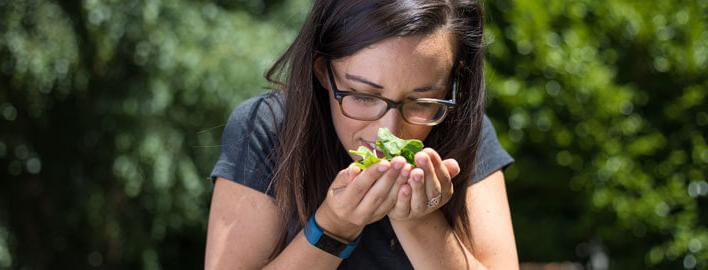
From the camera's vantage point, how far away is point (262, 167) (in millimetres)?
2254

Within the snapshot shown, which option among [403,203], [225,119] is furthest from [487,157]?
[225,119]

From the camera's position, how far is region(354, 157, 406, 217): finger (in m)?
1.91

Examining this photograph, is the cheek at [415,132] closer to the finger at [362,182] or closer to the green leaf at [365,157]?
the green leaf at [365,157]

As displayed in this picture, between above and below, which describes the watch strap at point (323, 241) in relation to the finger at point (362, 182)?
below

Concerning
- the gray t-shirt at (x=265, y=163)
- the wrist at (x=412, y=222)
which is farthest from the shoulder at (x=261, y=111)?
the wrist at (x=412, y=222)

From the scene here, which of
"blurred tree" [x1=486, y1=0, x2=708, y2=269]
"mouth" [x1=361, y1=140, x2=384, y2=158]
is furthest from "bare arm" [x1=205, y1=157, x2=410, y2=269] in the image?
"blurred tree" [x1=486, y1=0, x2=708, y2=269]

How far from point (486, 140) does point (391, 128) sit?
0.45 metres

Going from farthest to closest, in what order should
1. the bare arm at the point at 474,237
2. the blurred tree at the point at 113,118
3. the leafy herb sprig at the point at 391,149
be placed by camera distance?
1. the blurred tree at the point at 113,118
2. the bare arm at the point at 474,237
3. the leafy herb sprig at the point at 391,149

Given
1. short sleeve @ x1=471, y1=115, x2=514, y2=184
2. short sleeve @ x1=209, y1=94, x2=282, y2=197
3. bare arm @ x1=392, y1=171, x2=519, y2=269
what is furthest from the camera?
short sleeve @ x1=471, y1=115, x2=514, y2=184

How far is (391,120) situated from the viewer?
2.10 metres

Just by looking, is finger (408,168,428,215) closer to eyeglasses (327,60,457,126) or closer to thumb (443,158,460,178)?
thumb (443,158,460,178)

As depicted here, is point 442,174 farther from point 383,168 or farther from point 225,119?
point 225,119

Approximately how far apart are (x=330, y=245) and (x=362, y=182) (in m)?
0.23

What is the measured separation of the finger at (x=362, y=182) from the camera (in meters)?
1.92
